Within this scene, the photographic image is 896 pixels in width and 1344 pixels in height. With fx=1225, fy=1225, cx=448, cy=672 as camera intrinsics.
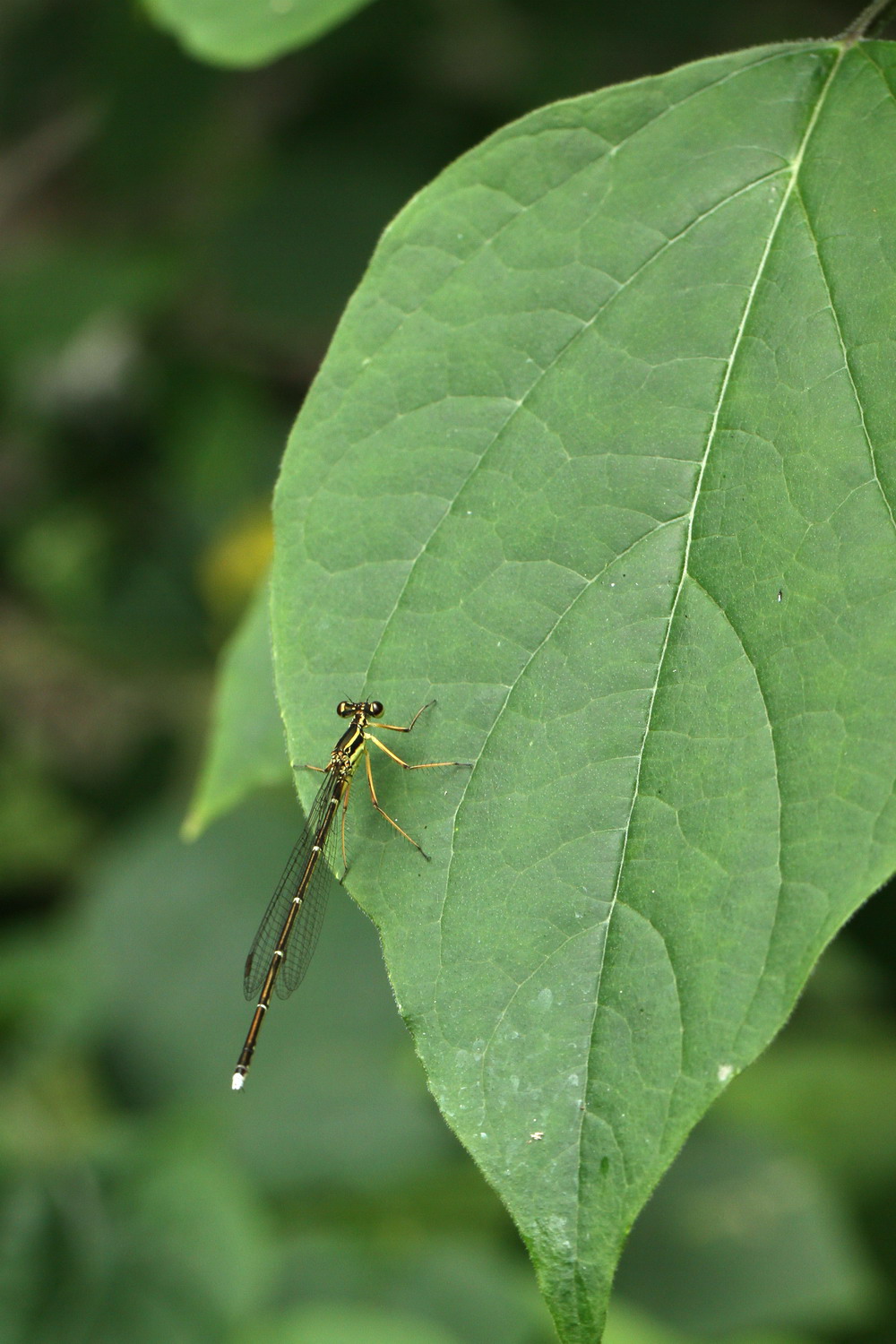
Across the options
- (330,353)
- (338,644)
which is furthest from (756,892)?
(330,353)

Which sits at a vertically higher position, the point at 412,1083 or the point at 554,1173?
the point at 412,1083

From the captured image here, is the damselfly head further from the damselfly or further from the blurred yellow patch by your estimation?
the blurred yellow patch

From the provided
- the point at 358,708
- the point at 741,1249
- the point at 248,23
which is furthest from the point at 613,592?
the point at 741,1249

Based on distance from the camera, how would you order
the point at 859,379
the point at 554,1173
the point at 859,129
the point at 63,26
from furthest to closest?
the point at 63,26 < the point at 859,129 < the point at 859,379 < the point at 554,1173

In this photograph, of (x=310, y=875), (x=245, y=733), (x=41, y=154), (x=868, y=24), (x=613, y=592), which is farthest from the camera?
(x=41, y=154)

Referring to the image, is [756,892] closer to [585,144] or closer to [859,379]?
[859,379]

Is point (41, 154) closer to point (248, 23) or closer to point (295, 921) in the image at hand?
point (248, 23)
